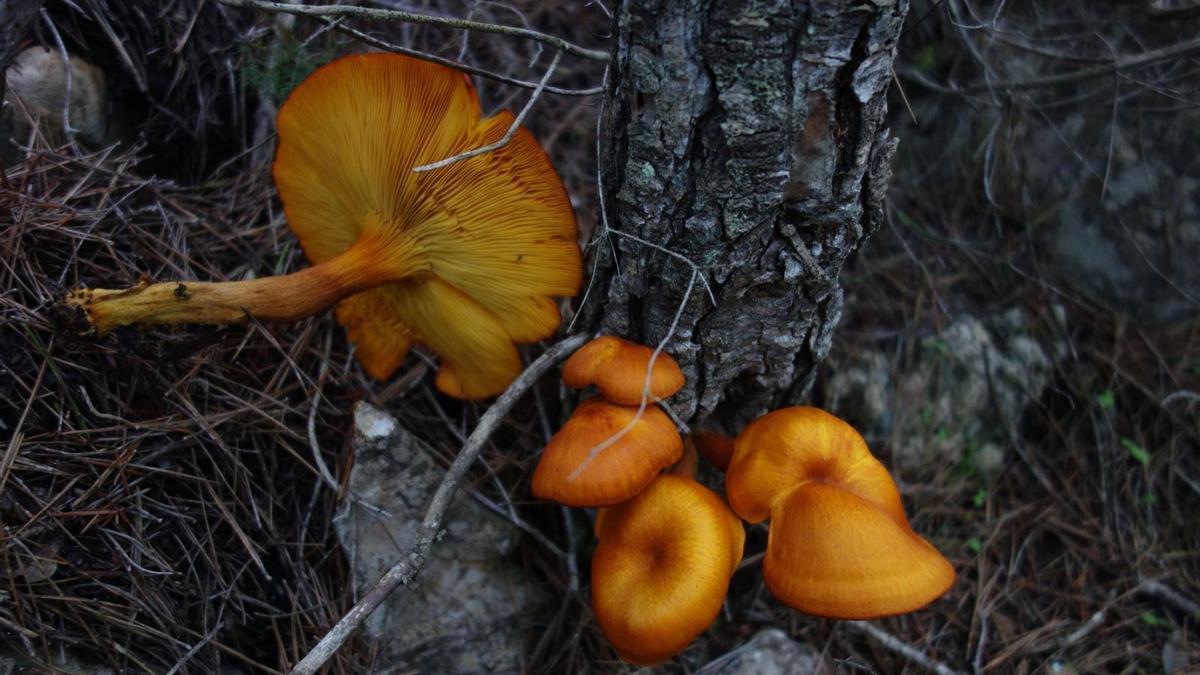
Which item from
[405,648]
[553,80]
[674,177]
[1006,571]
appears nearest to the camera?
[674,177]

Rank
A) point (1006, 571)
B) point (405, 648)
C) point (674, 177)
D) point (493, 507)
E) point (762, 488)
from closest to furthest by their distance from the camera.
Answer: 1. point (674, 177)
2. point (762, 488)
3. point (405, 648)
4. point (493, 507)
5. point (1006, 571)

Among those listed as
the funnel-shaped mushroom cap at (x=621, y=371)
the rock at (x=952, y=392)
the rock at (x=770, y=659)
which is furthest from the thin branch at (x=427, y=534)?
the rock at (x=952, y=392)

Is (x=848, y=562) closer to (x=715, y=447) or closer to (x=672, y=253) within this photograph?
(x=715, y=447)

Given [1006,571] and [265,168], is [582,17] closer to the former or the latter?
[265,168]

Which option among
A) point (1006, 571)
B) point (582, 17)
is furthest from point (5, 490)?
point (1006, 571)

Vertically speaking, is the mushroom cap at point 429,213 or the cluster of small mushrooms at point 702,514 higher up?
the mushroom cap at point 429,213

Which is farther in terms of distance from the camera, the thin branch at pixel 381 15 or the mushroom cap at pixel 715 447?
the mushroom cap at pixel 715 447

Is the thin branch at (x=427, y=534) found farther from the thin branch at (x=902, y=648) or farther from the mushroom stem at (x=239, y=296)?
the thin branch at (x=902, y=648)
